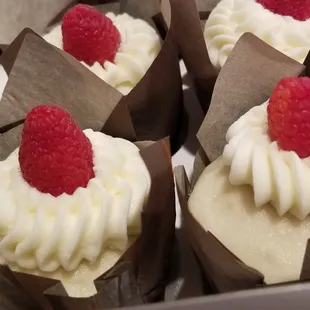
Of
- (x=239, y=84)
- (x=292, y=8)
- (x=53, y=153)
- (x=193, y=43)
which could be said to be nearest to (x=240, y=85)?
(x=239, y=84)

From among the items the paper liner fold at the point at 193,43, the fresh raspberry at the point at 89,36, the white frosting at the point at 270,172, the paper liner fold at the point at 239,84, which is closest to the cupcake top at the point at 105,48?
the fresh raspberry at the point at 89,36

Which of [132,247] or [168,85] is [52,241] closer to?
[132,247]

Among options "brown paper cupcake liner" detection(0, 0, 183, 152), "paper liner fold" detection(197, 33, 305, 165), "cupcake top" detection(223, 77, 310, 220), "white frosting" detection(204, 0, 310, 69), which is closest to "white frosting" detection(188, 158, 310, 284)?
"cupcake top" detection(223, 77, 310, 220)

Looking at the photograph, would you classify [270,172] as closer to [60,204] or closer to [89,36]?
[60,204]

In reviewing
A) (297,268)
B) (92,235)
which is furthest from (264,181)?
(92,235)

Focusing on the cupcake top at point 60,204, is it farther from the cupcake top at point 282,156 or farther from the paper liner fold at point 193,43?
the paper liner fold at point 193,43
